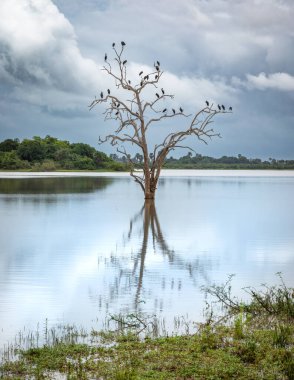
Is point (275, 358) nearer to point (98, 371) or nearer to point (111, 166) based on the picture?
point (98, 371)

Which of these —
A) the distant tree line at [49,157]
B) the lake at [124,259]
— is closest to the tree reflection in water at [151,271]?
the lake at [124,259]

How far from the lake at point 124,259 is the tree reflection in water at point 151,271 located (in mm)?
16

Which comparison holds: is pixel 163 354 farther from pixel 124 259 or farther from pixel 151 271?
pixel 124 259

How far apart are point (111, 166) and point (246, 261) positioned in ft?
265

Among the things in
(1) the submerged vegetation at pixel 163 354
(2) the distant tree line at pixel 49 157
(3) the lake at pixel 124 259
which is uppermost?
(2) the distant tree line at pixel 49 157

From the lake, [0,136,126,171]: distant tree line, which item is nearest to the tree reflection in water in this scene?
the lake

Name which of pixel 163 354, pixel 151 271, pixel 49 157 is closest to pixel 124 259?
pixel 151 271

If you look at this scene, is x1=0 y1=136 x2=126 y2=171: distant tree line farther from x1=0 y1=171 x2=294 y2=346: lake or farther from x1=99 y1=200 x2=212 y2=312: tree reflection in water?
x1=99 y1=200 x2=212 y2=312: tree reflection in water

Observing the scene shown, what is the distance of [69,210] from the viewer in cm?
2227

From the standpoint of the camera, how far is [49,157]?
8469cm

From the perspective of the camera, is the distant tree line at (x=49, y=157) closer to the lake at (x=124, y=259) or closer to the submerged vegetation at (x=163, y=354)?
the lake at (x=124, y=259)

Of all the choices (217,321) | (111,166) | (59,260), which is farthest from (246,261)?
(111,166)

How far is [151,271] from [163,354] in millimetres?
4888

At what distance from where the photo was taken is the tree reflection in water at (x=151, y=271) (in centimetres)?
838
